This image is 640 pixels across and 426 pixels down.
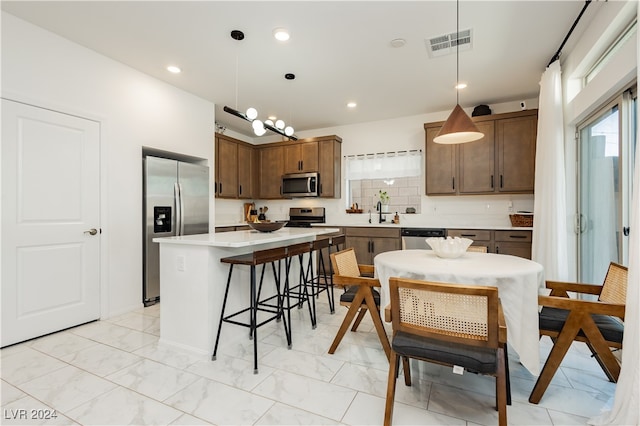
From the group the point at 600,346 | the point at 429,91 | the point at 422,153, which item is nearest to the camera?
the point at 600,346

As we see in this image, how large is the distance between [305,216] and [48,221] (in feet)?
12.1

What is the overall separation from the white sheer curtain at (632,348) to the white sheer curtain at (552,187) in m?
1.78

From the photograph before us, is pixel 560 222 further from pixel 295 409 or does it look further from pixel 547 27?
pixel 295 409

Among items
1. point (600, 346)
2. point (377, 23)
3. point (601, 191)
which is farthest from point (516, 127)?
point (600, 346)

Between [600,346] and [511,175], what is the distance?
2986 mm

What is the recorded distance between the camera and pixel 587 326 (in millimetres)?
1623

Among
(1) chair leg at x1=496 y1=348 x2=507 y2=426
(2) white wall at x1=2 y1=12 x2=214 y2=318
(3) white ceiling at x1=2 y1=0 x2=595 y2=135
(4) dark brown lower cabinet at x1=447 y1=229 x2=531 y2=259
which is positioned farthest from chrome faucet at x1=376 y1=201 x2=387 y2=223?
(1) chair leg at x1=496 y1=348 x2=507 y2=426

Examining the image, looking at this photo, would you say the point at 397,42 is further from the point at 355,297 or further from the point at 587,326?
the point at 587,326

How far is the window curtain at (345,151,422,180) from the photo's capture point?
16.3 ft

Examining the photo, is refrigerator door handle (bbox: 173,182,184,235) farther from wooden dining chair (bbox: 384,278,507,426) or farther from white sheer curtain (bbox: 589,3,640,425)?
white sheer curtain (bbox: 589,3,640,425)

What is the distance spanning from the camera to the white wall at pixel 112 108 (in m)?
2.57

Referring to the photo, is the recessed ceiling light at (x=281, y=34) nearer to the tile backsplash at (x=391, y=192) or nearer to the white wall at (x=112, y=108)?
the white wall at (x=112, y=108)

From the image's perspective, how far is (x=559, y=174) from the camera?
9.98 ft

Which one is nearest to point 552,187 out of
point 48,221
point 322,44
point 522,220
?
point 522,220
